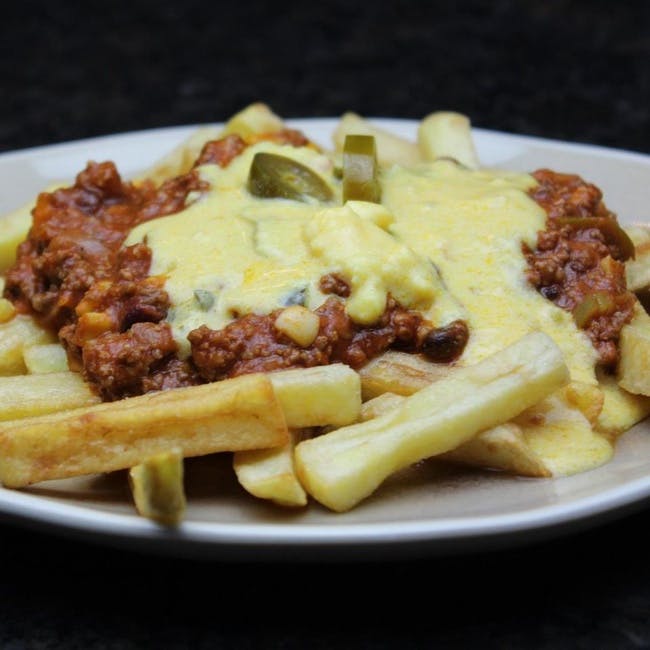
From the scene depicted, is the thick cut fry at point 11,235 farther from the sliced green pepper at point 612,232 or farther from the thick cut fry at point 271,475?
the sliced green pepper at point 612,232

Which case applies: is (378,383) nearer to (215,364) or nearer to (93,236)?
(215,364)

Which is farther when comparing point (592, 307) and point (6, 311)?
point (6, 311)

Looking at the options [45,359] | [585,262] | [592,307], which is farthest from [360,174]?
[45,359]

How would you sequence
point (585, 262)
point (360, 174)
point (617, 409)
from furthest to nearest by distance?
point (360, 174), point (585, 262), point (617, 409)

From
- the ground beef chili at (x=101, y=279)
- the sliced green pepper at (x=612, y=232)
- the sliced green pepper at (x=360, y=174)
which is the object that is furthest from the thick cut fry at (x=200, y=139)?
the sliced green pepper at (x=612, y=232)

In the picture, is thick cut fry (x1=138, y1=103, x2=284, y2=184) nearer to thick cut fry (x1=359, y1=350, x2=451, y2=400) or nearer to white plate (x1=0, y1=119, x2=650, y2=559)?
thick cut fry (x1=359, y1=350, x2=451, y2=400)

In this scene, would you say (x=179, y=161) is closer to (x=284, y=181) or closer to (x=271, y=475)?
(x=284, y=181)

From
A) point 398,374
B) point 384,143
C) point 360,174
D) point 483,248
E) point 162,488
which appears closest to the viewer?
point 162,488
